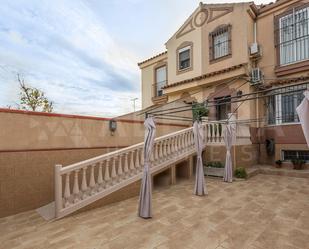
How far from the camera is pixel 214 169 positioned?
8.59m

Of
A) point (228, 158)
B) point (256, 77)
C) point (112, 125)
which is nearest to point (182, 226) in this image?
point (112, 125)

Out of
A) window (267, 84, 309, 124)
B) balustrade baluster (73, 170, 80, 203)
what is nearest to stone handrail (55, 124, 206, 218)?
balustrade baluster (73, 170, 80, 203)

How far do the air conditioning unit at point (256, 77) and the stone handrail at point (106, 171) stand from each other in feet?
13.3

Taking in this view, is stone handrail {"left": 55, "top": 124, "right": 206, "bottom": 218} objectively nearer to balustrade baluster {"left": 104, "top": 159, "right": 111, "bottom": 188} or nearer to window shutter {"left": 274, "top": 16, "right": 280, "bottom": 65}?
balustrade baluster {"left": 104, "top": 159, "right": 111, "bottom": 188}

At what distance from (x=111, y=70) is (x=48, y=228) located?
10.7m

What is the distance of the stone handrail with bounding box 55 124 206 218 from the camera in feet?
14.5

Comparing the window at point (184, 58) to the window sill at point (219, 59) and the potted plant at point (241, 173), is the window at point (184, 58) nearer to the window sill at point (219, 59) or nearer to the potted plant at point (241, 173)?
the window sill at point (219, 59)

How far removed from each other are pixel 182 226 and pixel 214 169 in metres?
5.28

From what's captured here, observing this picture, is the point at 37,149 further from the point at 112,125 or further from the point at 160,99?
the point at 160,99

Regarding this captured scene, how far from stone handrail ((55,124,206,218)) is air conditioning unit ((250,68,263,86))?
4.04 m

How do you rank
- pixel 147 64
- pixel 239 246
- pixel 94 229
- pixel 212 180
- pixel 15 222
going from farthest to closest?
pixel 147 64, pixel 212 180, pixel 15 222, pixel 94 229, pixel 239 246

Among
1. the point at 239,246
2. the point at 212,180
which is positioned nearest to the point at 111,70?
the point at 212,180

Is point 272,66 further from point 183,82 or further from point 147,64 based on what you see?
point 147,64

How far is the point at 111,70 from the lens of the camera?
12758 mm
